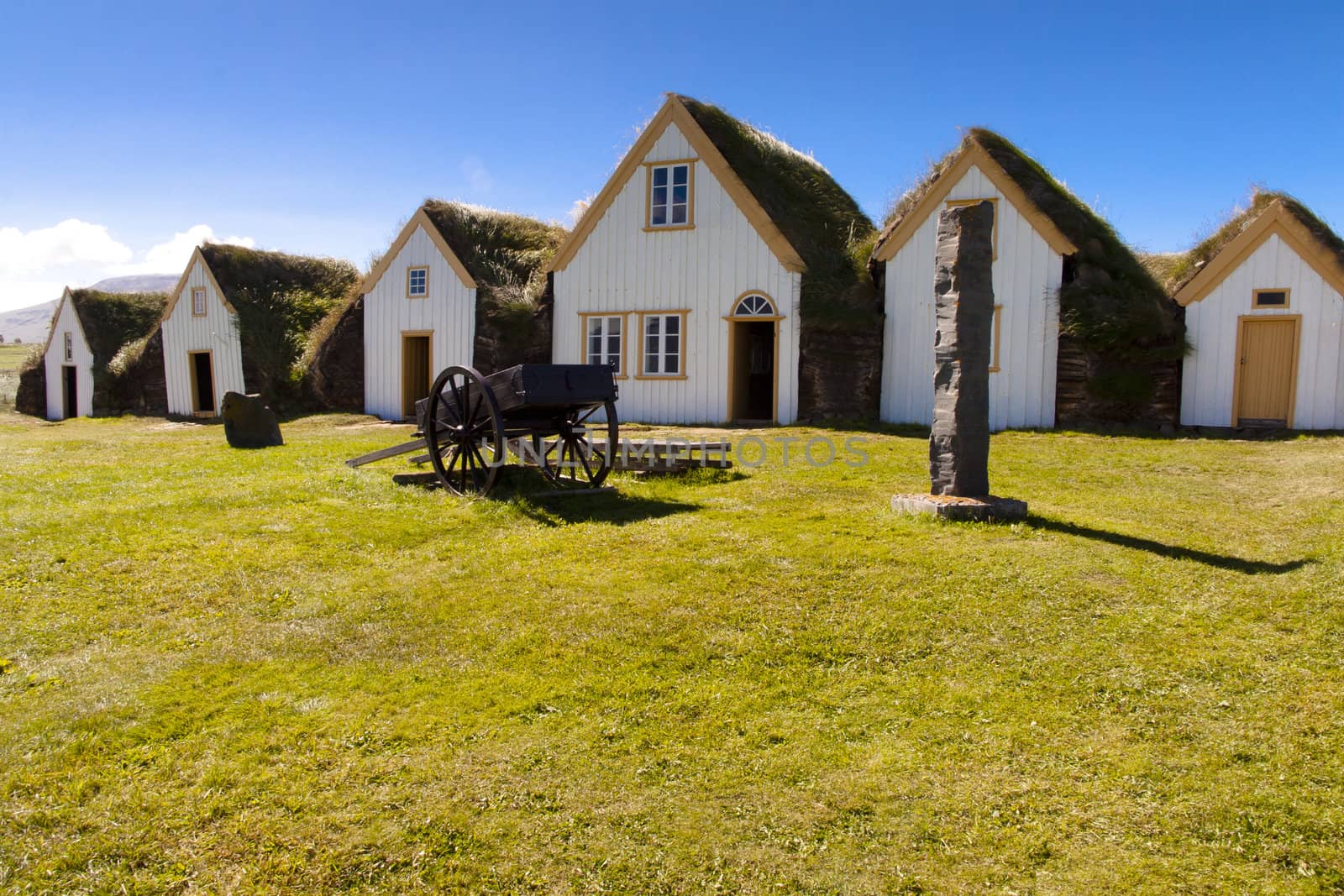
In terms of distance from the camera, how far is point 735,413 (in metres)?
19.3

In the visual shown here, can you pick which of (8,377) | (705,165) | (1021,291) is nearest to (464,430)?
(705,165)

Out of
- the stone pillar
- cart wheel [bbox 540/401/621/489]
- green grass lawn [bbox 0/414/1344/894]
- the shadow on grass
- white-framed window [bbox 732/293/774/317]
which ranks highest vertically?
white-framed window [bbox 732/293/774/317]

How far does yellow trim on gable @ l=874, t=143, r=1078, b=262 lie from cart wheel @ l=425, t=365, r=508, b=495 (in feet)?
35.3

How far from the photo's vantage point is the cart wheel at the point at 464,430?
32.2 feet

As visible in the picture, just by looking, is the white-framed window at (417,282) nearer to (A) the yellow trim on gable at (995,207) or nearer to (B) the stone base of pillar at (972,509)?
(A) the yellow trim on gable at (995,207)

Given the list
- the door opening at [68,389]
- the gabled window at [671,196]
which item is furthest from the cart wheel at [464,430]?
the door opening at [68,389]

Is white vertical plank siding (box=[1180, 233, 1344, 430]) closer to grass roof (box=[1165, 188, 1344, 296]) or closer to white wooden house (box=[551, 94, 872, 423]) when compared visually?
grass roof (box=[1165, 188, 1344, 296])

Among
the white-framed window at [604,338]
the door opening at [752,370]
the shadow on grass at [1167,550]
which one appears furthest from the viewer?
the white-framed window at [604,338]

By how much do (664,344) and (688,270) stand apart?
163 cm

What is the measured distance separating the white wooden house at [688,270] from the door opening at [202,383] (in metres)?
13.5

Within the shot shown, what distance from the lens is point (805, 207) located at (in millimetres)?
20094

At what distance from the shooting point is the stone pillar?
28.1ft

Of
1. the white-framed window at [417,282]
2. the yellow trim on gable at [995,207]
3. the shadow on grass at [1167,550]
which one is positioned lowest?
the shadow on grass at [1167,550]

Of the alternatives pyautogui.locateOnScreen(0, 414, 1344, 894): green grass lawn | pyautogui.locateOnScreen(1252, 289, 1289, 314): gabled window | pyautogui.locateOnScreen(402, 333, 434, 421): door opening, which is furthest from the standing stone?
pyautogui.locateOnScreen(1252, 289, 1289, 314): gabled window
